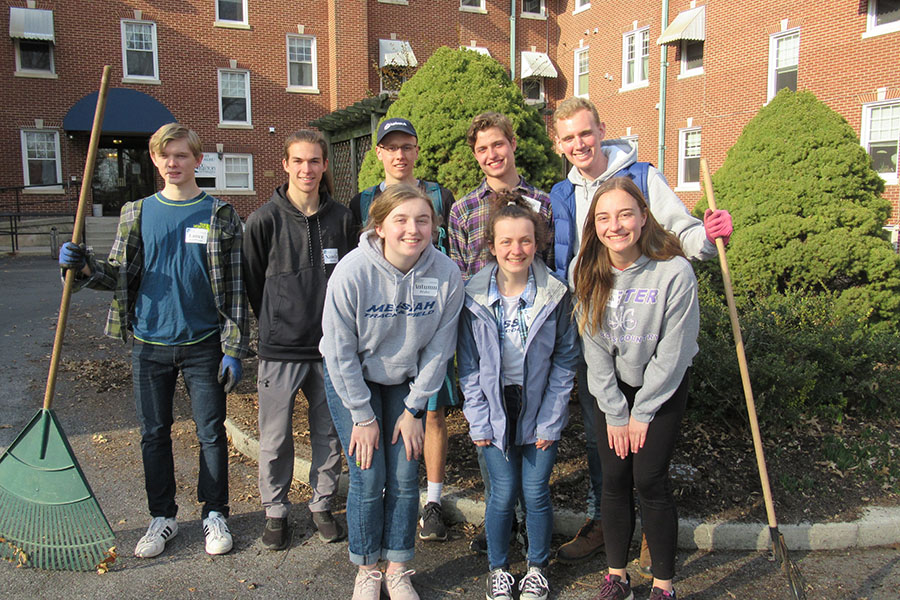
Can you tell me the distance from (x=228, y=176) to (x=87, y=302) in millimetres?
12006

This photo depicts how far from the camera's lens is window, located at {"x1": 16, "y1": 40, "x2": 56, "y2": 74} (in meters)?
19.4

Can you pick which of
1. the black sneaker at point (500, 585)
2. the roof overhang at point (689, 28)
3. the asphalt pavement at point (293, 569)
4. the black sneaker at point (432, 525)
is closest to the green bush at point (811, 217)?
the asphalt pavement at point (293, 569)

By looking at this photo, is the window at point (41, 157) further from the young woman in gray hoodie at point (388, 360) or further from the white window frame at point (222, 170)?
the young woman in gray hoodie at point (388, 360)

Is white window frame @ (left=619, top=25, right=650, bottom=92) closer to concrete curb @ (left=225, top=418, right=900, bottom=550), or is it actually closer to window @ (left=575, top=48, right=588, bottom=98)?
window @ (left=575, top=48, right=588, bottom=98)

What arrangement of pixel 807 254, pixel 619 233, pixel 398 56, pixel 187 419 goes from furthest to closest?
1. pixel 398 56
2. pixel 807 254
3. pixel 187 419
4. pixel 619 233

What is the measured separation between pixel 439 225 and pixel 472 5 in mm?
23791

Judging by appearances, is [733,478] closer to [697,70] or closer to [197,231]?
[197,231]

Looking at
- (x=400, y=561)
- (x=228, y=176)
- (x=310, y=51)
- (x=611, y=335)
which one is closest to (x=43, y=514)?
(x=400, y=561)

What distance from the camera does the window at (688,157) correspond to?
781 inches

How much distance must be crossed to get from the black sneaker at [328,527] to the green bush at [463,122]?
2.70 metres

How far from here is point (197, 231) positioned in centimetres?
337

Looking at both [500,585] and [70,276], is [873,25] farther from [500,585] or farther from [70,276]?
[70,276]

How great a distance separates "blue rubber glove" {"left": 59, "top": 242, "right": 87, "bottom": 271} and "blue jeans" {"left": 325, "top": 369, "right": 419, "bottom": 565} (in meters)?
1.34

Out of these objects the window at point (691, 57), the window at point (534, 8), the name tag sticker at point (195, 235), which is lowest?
the name tag sticker at point (195, 235)
